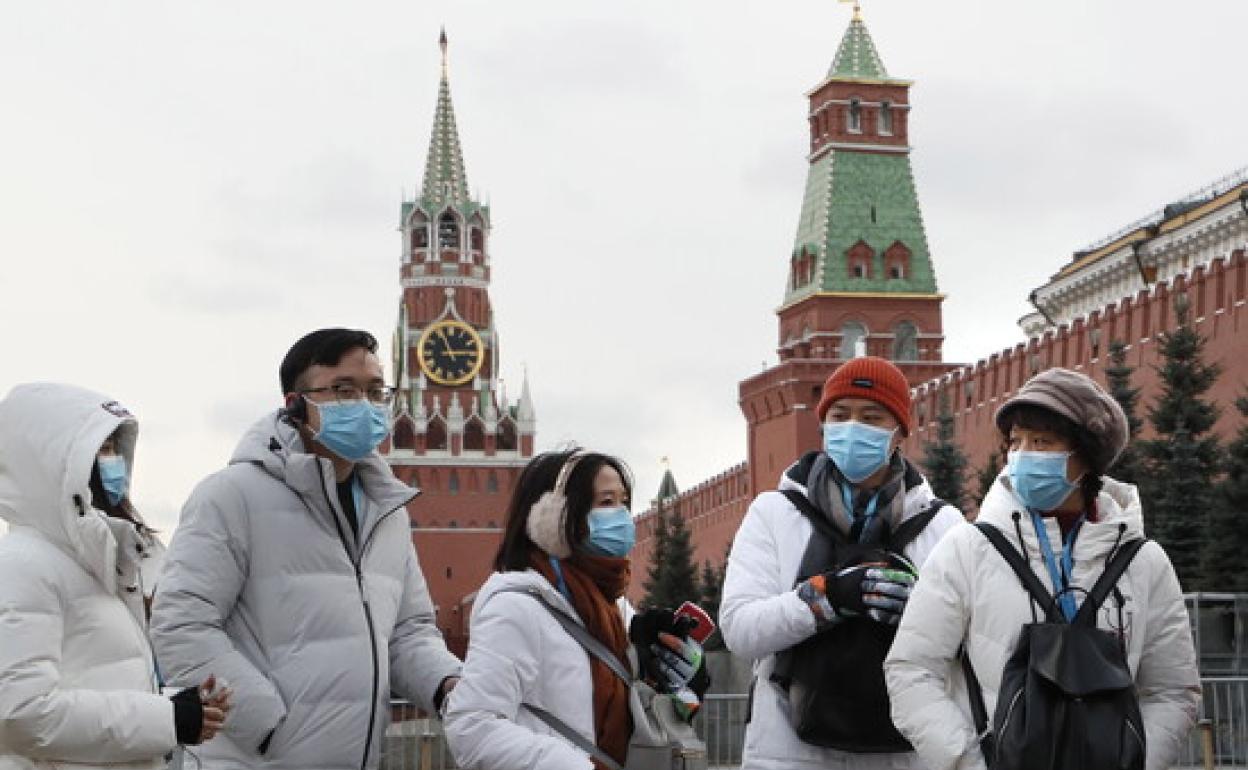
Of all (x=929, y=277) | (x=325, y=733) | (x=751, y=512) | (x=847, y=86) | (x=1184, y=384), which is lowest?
(x=325, y=733)

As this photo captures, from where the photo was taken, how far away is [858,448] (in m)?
5.22

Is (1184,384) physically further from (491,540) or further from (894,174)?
(491,540)

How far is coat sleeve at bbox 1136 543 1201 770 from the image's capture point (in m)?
4.49

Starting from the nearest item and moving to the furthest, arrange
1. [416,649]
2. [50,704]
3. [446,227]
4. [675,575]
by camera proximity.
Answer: [50,704], [416,649], [675,575], [446,227]

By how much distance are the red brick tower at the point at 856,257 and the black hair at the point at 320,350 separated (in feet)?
146

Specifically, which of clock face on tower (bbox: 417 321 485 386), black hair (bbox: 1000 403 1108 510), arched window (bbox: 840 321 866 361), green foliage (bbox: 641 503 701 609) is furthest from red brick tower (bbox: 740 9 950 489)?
black hair (bbox: 1000 403 1108 510)

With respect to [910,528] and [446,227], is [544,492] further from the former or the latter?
[446,227]

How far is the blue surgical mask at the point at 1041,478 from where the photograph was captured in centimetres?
446

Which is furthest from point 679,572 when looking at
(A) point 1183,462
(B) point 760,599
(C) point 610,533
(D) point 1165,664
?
(D) point 1165,664

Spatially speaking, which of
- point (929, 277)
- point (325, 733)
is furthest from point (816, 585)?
point (929, 277)

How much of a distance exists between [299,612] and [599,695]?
649mm

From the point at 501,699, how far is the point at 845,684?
0.84 metres

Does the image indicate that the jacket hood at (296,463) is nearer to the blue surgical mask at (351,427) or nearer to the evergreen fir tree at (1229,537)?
the blue surgical mask at (351,427)

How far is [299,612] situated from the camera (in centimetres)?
480
